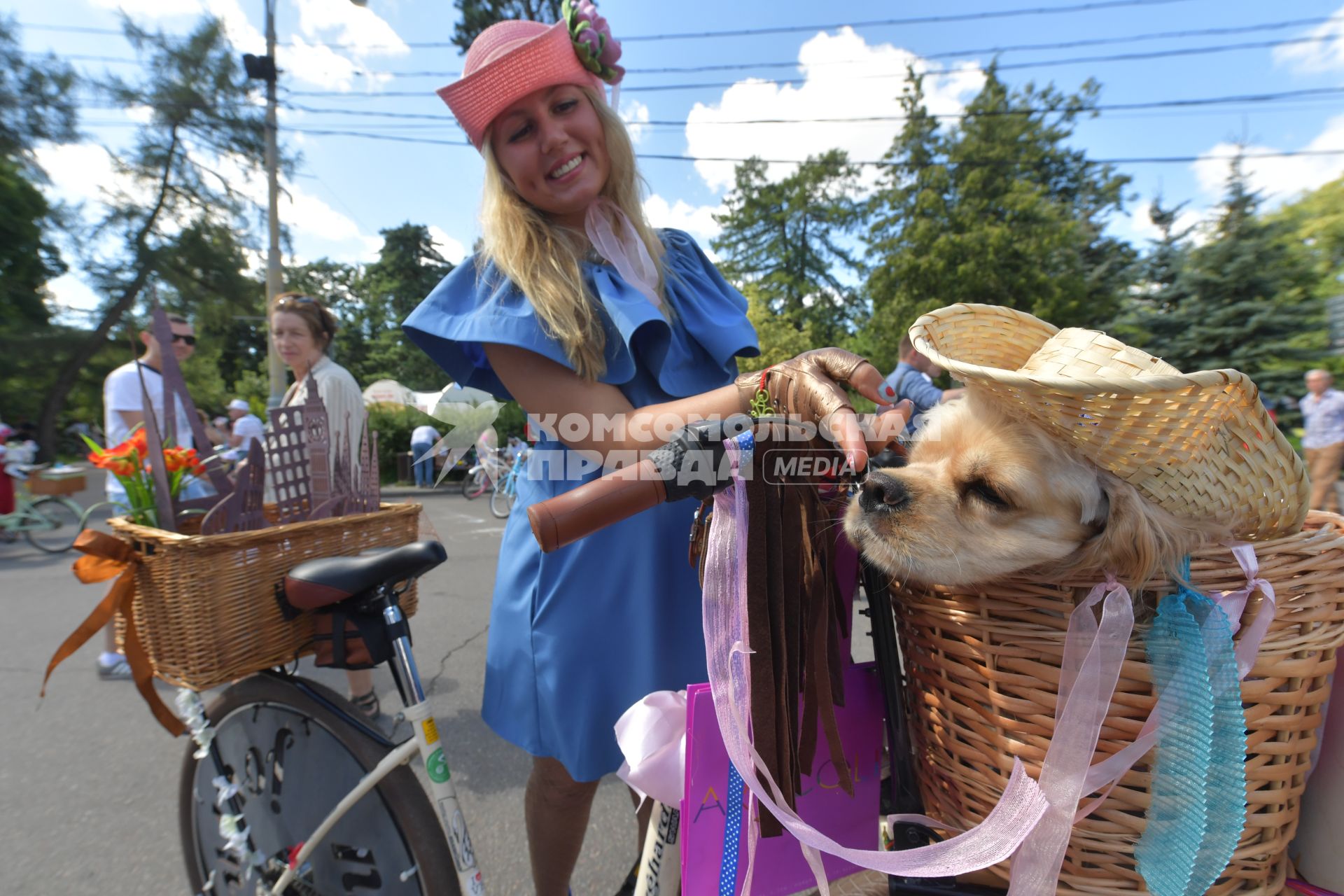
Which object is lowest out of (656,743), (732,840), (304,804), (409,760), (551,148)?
(304,804)

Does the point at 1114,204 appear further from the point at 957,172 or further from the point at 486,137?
the point at 486,137

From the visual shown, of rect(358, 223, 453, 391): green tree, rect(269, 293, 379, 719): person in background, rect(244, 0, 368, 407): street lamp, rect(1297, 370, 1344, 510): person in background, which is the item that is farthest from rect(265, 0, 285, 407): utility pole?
rect(358, 223, 453, 391): green tree

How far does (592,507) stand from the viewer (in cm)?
75

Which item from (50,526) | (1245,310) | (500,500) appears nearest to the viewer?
(50,526)

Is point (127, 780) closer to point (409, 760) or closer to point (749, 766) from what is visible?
point (409, 760)

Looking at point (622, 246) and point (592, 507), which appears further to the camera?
point (622, 246)

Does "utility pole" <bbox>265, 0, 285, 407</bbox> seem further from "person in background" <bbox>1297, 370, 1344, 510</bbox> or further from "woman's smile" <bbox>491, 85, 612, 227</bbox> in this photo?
"person in background" <bbox>1297, 370, 1344, 510</bbox>

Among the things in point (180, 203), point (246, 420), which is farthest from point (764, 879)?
point (180, 203)

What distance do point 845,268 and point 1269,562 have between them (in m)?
32.8

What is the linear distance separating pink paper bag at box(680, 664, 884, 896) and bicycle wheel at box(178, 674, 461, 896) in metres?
0.77

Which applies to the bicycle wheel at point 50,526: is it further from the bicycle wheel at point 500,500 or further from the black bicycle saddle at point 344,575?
the black bicycle saddle at point 344,575

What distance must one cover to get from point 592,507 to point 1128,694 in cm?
68

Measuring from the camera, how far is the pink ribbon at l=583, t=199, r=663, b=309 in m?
1.33

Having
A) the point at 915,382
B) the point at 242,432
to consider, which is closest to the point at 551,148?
the point at 915,382
